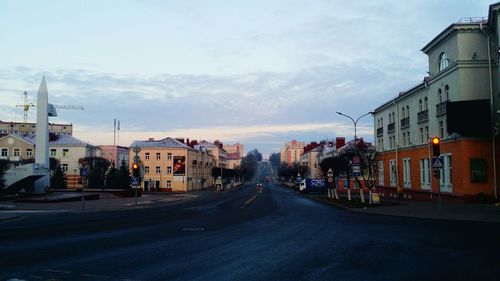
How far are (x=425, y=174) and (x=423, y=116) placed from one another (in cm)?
582

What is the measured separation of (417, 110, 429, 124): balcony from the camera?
153 ft

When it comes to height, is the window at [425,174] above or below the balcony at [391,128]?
below

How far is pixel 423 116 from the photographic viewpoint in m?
47.6

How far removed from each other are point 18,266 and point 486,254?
11109mm

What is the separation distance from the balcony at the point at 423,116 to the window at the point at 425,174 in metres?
3.94

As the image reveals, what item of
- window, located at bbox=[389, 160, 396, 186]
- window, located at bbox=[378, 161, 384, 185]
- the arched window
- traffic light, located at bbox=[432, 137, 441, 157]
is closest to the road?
traffic light, located at bbox=[432, 137, 441, 157]

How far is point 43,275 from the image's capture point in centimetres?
945

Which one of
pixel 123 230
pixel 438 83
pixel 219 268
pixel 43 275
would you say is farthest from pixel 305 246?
pixel 438 83

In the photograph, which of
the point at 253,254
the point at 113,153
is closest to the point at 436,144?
the point at 253,254

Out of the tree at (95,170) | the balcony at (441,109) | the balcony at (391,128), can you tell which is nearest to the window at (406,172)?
the balcony at (391,128)

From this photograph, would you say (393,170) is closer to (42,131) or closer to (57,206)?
(57,206)

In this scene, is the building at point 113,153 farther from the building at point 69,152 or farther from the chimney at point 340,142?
the chimney at point 340,142

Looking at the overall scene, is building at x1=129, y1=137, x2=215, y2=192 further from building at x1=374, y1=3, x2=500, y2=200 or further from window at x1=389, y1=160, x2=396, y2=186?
building at x1=374, y1=3, x2=500, y2=200

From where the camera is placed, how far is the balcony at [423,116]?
46781mm
